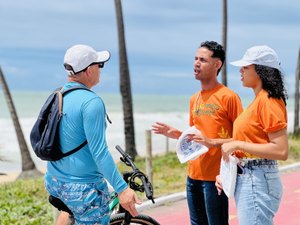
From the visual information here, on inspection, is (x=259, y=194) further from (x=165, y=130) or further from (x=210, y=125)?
(x=165, y=130)

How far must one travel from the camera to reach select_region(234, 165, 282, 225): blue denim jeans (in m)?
3.62

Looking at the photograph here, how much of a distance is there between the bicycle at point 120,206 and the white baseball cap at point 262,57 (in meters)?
1.04

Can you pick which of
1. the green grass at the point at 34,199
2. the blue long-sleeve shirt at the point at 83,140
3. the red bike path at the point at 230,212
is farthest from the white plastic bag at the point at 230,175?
the green grass at the point at 34,199

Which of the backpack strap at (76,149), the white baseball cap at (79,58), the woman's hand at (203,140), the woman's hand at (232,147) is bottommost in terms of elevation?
the woman's hand at (203,140)

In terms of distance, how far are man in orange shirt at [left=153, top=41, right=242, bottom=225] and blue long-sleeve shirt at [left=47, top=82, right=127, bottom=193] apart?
49.4 inches

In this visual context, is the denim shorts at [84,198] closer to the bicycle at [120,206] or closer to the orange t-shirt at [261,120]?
the bicycle at [120,206]

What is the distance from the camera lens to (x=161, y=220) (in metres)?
7.60

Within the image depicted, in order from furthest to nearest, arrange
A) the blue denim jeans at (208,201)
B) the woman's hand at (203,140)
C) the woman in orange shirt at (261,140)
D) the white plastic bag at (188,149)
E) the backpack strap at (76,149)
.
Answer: the blue denim jeans at (208,201) → the white plastic bag at (188,149) → the woman's hand at (203,140) → the woman in orange shirt at (261,140) → the backpack strap at (76,149)

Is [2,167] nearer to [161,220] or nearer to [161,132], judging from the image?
[161,220]

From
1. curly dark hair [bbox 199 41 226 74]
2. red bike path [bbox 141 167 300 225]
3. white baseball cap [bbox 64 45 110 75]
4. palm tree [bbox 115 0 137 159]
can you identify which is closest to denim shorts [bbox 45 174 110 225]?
white baseball cap [bbox 64 45 110 75]

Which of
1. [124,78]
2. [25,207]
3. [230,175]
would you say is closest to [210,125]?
[230,175]

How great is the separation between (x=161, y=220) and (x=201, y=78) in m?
3.44

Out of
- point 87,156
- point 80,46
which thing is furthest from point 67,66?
point 87,156

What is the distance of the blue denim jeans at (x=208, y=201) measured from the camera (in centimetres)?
453
